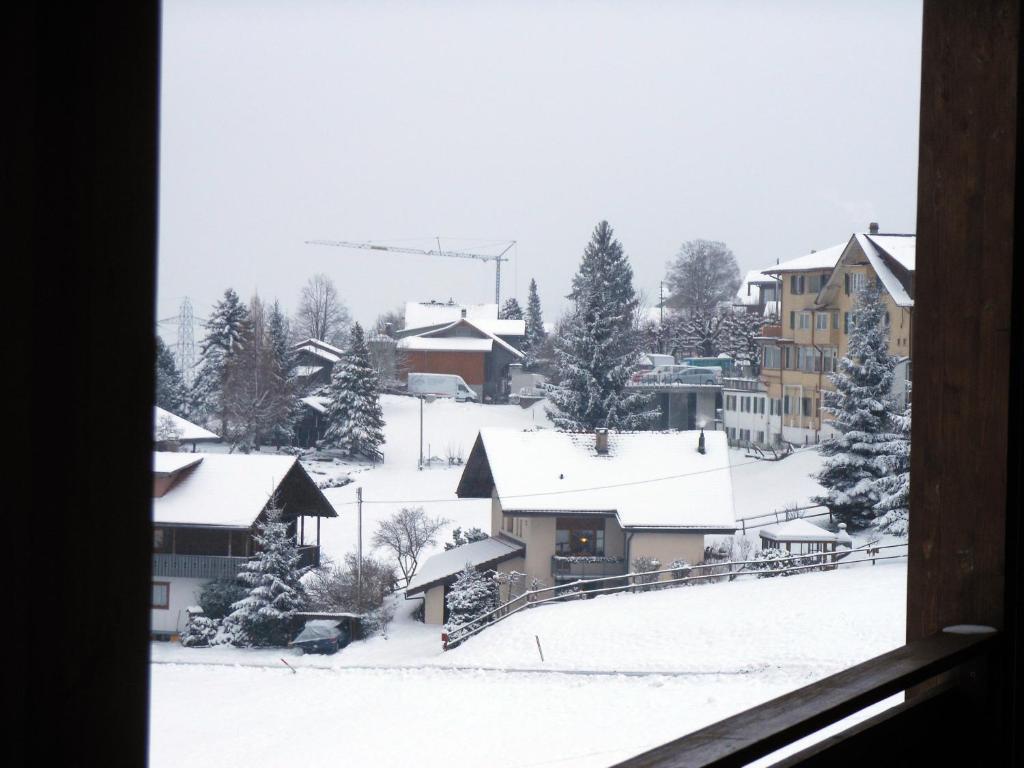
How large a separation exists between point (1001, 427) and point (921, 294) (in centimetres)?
14

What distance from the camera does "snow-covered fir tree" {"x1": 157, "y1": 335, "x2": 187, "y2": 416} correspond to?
5082 mm

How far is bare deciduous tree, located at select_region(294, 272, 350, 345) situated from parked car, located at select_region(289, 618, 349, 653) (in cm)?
182

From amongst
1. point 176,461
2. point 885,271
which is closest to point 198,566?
point 176,461

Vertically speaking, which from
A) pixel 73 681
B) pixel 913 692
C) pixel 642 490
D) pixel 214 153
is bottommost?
pixel 642 490

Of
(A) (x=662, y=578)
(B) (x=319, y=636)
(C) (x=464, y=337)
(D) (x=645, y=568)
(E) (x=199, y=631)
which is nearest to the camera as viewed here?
(E) (x=199, y=631)

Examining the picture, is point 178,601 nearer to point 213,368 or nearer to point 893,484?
point 213,368

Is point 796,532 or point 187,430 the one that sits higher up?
point 187,430

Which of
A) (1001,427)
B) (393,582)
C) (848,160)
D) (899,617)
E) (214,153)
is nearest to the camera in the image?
(1001,427)

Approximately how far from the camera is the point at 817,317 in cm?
801

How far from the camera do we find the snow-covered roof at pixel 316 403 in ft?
18.2

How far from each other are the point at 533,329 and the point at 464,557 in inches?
65.0

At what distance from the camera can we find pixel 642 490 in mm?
7605

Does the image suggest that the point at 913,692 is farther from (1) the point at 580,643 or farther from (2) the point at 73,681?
(1) the point at 580,643

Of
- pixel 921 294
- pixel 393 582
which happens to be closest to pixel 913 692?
pixel 921 294
